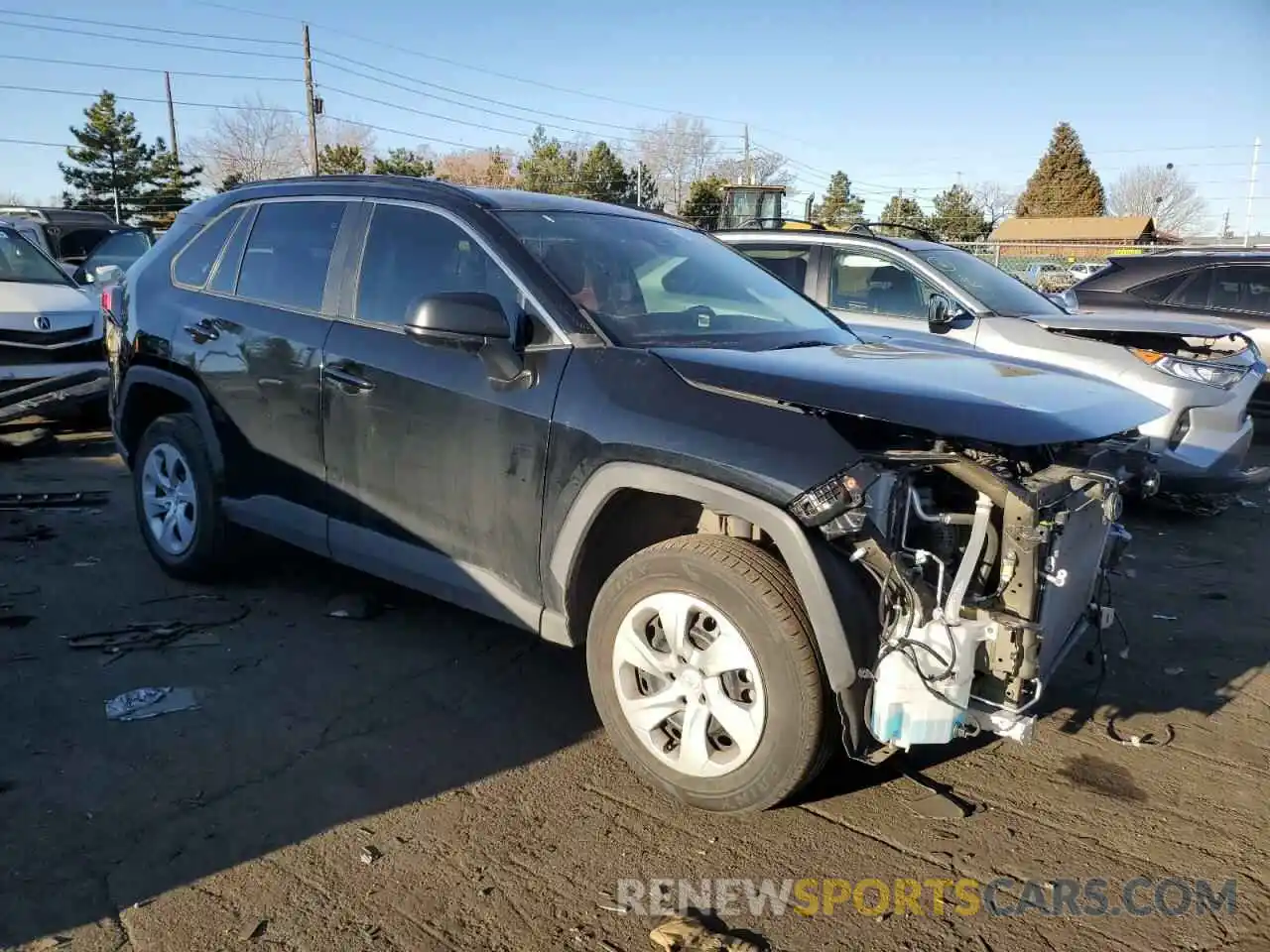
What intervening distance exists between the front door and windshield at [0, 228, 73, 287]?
731 cm

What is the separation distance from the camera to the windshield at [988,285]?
7.77m

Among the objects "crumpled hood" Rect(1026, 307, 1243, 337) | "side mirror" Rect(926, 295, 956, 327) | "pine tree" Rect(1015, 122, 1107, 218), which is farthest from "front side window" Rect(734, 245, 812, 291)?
"pine tree" Rect(1015, 122, 1107, 218)

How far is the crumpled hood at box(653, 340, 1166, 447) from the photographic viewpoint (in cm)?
278

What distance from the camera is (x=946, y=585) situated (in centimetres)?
296

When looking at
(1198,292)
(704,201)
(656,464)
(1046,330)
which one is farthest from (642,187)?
(656,464)

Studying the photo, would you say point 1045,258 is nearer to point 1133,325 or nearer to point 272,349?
point 1133,325

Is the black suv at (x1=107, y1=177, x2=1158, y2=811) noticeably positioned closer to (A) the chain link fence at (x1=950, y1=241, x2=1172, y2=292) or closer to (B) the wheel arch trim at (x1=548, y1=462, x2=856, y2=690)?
(B) the wheel arch trim at (x1=548, y1=462, x2=856, y2=690)

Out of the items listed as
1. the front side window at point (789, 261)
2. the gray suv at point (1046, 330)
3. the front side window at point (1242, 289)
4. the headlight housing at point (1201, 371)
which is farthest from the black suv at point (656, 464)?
the front side window at point (1242, 289)

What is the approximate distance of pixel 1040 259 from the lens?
121 feet

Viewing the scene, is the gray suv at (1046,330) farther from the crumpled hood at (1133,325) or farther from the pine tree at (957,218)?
the pine tree at (957,218)

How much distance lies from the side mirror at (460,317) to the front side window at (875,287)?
5026 mm

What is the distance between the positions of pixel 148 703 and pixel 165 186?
49.6 m

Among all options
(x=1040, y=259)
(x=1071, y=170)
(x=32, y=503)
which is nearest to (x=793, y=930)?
(x=32, y=503)

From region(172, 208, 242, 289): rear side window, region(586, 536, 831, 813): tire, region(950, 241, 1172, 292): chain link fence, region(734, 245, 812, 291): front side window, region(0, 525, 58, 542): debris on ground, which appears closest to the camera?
region(586, 536, 831, 813): tire
